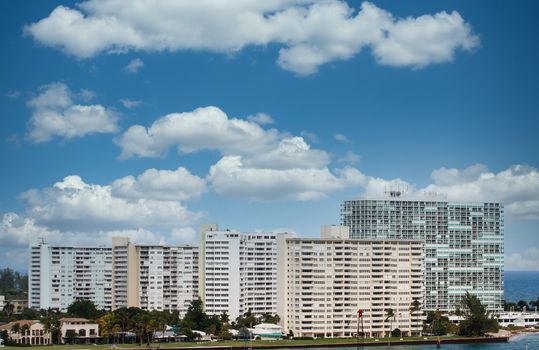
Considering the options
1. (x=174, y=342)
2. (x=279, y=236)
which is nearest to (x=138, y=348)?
(x=174, y=342)

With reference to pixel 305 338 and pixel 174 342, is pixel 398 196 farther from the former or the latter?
pixel 174 342

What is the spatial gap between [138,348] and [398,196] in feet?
157

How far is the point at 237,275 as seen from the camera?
100875 mm

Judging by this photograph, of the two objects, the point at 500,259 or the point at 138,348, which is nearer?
the point at 138,348

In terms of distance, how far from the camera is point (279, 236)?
316ft

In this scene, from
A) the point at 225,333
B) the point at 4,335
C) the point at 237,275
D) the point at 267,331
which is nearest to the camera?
the point at 4,335

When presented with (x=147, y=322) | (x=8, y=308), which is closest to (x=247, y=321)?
(x=147, y=322)

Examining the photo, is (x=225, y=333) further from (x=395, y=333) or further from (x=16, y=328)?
(x=16, y=328)

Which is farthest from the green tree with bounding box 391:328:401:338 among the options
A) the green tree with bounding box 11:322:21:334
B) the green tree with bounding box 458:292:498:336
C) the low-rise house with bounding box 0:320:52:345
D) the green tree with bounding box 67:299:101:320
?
the green tree with bounding box 11:322:21:334

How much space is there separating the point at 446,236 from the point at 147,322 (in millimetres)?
47117

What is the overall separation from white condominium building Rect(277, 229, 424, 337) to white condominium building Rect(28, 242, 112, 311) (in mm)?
26647

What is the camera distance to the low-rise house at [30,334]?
8606 centimetres

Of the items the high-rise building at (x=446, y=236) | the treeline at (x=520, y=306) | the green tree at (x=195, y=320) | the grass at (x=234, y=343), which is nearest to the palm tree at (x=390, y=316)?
the grass at (x=234, y=343)

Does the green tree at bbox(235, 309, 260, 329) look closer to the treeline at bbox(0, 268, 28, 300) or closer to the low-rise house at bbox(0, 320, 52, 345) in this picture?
the low-rise house at bbox(0, 320, 52, 345)
